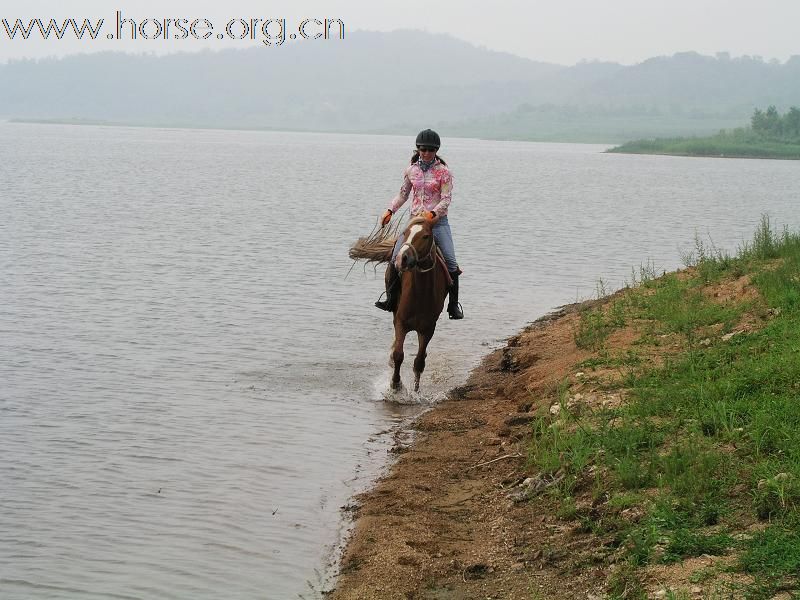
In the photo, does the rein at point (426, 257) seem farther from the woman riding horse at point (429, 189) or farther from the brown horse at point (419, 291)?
the woman riding horse at point (429, 189)

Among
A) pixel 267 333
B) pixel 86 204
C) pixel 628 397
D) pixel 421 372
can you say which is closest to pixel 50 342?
pixel 267 333

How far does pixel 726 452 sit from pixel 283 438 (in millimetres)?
4725

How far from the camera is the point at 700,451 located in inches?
284

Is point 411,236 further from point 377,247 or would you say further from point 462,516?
point 462,516

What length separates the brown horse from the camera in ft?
37.2

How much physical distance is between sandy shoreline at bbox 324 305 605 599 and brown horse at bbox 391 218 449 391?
32.4 inches

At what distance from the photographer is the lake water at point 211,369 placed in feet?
25.2

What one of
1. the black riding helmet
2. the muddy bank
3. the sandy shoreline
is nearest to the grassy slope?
the black riding helmet

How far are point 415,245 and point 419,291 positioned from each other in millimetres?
858

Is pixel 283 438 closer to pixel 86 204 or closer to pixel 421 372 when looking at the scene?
pixel 421 372

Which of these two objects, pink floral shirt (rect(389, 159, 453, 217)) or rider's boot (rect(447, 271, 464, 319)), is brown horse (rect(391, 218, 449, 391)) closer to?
rider's boot (rect(447, 271, 464, 319))

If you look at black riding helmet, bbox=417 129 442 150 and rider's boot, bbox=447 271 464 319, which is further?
rider's boot, bbox=447 271 464 319

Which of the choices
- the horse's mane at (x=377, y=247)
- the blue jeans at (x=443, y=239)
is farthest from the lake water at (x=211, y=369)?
the blue jeans at (x=443, y=239)

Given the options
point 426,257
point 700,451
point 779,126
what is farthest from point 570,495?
point 779,126
